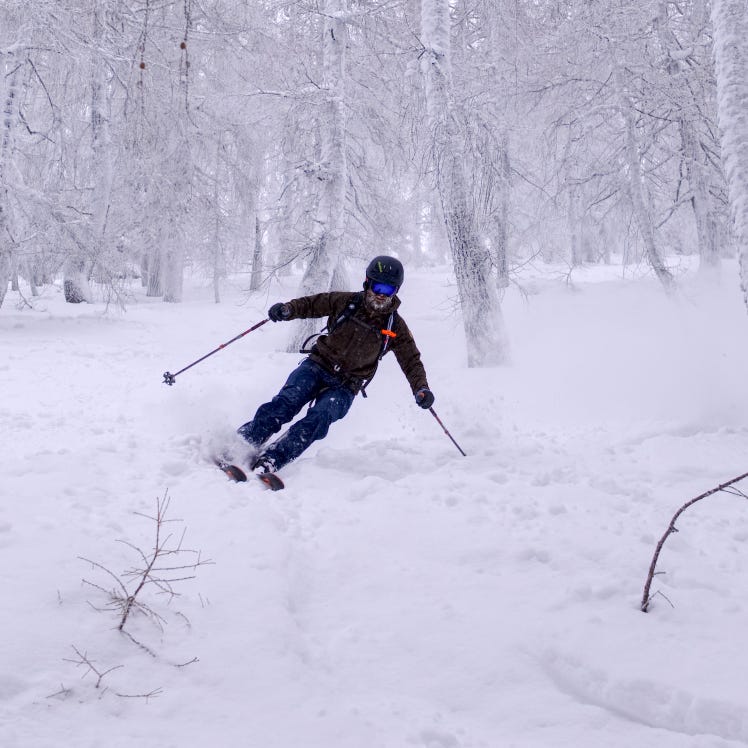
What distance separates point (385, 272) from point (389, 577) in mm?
2809

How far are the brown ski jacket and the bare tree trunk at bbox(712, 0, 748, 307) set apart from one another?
2939mm

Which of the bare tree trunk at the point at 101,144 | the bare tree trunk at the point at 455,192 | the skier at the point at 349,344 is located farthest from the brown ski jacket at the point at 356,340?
the bare tree trunk at the point at 101,144

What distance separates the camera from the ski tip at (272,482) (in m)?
3.96

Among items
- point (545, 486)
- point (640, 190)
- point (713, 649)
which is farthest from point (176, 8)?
point (713, 649)

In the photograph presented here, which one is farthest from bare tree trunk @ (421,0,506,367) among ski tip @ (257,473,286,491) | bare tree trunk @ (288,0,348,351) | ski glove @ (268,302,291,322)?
ski tip @ (257,473,286,491)

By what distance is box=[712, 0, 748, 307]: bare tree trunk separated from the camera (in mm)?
4773

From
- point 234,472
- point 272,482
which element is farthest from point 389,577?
point 234,472

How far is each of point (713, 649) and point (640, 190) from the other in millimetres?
9076

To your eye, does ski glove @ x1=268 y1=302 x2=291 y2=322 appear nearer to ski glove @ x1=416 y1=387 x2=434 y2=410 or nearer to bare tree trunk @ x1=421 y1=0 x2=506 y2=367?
ski glove @ x1=416 y1=387 x2=434 y2=410

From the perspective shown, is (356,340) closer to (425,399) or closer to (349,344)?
(349,344)

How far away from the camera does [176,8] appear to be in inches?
353

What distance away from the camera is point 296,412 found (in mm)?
4863

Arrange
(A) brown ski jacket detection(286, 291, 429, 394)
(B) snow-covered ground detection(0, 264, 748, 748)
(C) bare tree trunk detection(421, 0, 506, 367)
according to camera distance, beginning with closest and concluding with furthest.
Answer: (B) snow-covered ground detection(0, 264, 748, 748)
(A) brown ski jacket detection(286, 291, 429, 394)
(C) bare tree trunk detection(421, 0, 506, 367)

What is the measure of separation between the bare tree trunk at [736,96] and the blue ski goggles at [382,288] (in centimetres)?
297
